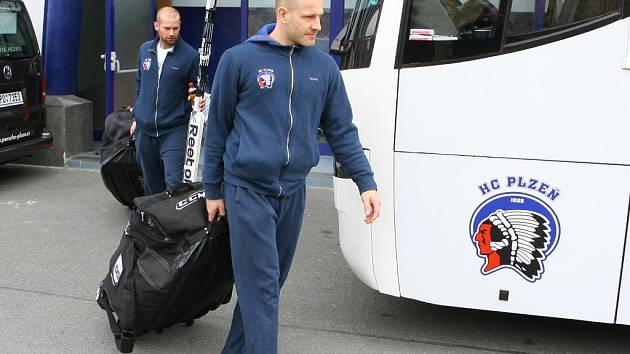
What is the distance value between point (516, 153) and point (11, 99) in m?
5.80

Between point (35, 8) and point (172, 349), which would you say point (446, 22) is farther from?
point (35, 8)

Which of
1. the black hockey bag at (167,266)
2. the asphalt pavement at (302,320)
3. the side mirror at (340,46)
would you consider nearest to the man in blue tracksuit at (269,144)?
the black hockey bag at (167,266)

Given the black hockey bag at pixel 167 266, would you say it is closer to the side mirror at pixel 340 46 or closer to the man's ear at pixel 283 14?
the man's ear at pixel 283 14

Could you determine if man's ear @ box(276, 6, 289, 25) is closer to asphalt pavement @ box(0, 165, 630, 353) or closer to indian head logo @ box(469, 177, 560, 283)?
indian head logo @ box(469, 177, 560, 283)

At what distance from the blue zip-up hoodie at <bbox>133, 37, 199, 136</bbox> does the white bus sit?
1.95 meters

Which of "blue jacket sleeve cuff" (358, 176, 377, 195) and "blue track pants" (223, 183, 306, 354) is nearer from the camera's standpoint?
"blue track pants" (223, 183, 306, 354)

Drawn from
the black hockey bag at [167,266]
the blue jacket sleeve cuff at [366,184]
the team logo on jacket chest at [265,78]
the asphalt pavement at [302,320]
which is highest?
the team logo on jacket chest at [265,78]

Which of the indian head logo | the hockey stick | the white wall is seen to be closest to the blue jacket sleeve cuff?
the indian head logo

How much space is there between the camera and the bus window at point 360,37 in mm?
4027

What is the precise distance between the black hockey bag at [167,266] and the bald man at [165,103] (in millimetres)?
1549

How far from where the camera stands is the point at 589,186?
3.63 m

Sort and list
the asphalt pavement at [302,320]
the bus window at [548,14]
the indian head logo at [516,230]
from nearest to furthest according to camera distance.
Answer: the bus window at [548,14], the indian head logo at [516,230], the asphalt pavement at [302,320]

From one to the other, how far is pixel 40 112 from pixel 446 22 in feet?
19.0

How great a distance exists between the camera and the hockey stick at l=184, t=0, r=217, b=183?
5227 millimetres
